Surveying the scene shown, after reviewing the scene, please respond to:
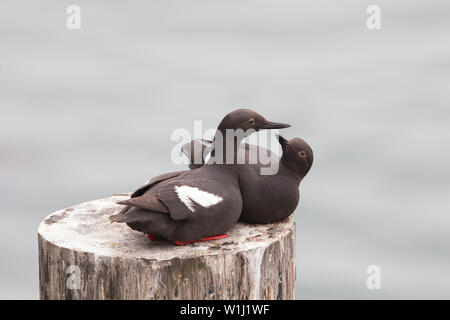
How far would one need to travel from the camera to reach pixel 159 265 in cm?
361

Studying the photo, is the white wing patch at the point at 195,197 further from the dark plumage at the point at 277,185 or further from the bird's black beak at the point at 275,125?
the bird's black beak at the point at 275,125

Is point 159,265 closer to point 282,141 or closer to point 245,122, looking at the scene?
point 245,122

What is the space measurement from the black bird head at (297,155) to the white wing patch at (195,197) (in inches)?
22.7

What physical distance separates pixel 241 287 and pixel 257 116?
97 centimetres

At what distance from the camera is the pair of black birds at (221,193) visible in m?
3.67

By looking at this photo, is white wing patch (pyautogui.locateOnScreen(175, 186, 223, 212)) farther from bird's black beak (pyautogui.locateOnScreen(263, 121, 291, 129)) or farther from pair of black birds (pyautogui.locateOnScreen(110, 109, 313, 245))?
bird's black beak (pyautogui.locateOnScreen(263, 121, 291, 129))

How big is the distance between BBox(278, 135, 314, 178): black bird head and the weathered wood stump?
37 centimetres

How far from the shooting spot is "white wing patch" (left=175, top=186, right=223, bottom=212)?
3709 millimetres

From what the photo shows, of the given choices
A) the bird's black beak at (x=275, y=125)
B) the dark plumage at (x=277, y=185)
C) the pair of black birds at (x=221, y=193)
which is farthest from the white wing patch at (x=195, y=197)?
the bird's black beak at (x=275, y=125)

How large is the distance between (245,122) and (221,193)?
0.44 m

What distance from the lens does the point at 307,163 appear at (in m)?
4.13
